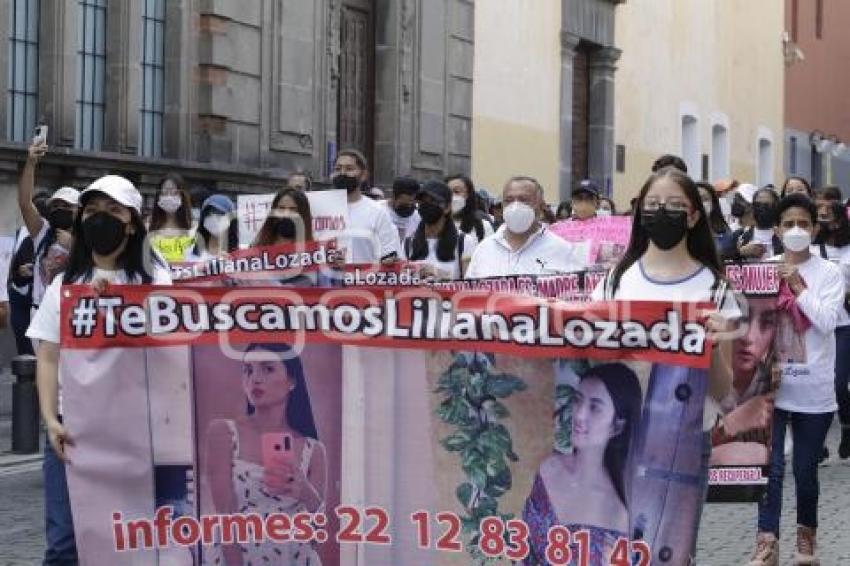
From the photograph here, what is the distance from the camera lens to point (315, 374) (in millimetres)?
6781

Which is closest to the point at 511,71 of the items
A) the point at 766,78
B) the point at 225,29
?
the point at 225,29

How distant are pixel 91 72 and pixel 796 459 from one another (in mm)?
11813

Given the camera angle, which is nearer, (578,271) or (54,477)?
(54,477)

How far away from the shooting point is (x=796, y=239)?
9648mm

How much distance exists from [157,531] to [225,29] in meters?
15.1

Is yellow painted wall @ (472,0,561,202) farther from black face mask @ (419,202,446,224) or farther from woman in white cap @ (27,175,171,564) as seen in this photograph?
woman in white cap @ (27,175,171,564)

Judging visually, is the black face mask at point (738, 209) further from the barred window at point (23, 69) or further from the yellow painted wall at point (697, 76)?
the yellow painted wall at point (697, 76)

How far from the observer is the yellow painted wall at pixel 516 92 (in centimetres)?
2800

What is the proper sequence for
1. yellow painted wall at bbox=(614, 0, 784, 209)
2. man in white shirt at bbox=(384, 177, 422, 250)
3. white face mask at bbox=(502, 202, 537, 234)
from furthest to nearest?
1. yellow painted wall at bbox=(614, 0, 784, 209)
2. man in white shirt at bbox=(384, 177, 422, 250)
3. white face mask at bbox=(502, 202, 537, 234)

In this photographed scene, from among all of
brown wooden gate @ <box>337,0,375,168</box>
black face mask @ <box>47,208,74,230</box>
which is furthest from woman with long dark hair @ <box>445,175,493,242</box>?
brown wooden gate @ <box>337,0,375,168</box>

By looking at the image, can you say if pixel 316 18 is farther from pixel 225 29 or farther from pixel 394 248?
pixel 394 248

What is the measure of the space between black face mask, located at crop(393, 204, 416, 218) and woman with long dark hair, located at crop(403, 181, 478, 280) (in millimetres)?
1429

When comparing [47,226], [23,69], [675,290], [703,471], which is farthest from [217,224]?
[703,471]

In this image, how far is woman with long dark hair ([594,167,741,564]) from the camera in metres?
6.95
